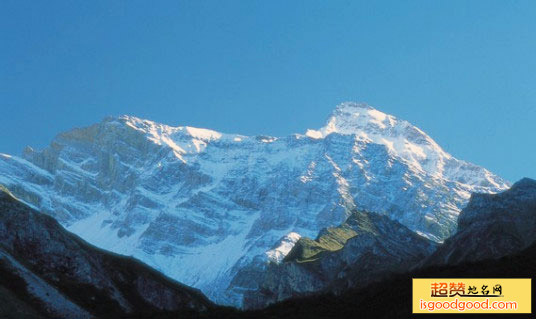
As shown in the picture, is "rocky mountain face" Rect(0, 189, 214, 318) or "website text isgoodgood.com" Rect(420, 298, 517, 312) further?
"rocky mountain face" Rect(0, 189, 214, 318)

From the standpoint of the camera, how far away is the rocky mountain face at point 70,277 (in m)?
126

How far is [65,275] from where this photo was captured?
14150 cm

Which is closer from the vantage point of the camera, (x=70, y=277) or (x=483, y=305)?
(x=483, y=305)

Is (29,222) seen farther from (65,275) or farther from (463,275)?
(463,275)

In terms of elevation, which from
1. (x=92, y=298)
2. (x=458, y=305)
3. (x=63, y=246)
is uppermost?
(x=63, y=246)

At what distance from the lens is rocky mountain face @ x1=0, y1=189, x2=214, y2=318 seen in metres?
126

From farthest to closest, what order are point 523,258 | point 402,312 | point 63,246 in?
point 63,246 < point 523,258 < point 402,312

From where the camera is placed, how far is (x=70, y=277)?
A: 465ft

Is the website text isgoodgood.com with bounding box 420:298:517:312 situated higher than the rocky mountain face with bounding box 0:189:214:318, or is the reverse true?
the rocky mountain face with bounding box 0:189:214:318

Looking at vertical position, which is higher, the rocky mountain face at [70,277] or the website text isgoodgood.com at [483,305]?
the rocky mountain face at [70,277]

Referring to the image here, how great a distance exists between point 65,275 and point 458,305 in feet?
227

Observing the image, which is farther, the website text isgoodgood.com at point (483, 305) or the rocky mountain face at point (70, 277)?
the rocky mountain face at point (70, 277)

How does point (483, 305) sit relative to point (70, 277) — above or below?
below

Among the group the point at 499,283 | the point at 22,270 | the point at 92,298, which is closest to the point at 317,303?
the point at 92,298
